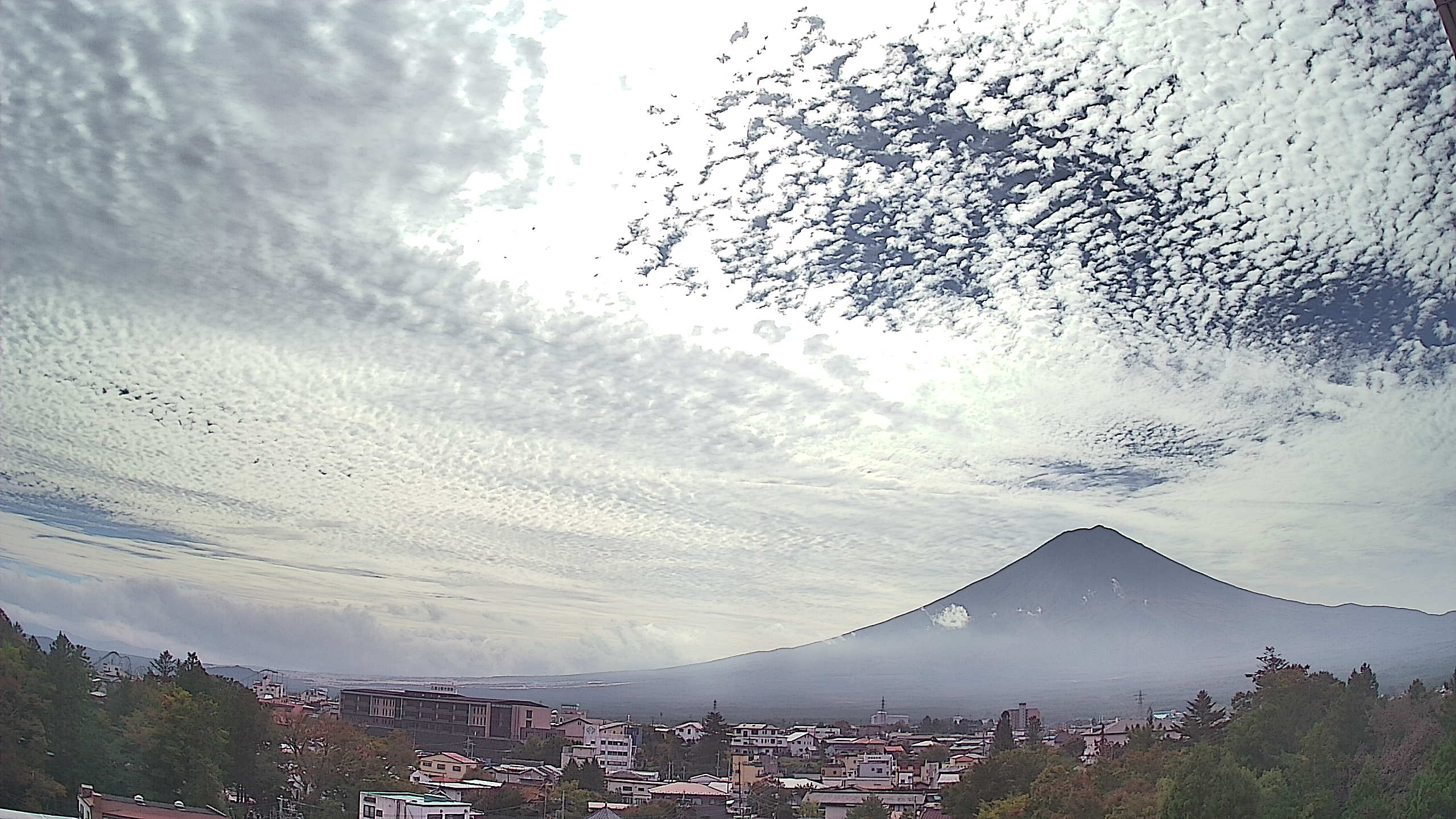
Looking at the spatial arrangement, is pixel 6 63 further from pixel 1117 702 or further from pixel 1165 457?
pixel 1117 702

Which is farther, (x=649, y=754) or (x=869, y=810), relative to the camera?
(x=649, y=754)

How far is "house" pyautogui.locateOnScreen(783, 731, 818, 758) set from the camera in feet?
17.5

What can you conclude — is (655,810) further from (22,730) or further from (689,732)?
(22,730)

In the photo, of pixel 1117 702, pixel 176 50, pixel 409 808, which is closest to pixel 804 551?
pixel 1117 702

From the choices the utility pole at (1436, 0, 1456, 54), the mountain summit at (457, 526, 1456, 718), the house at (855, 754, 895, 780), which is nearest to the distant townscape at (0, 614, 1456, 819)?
the house at (855, 754, 895, 780)

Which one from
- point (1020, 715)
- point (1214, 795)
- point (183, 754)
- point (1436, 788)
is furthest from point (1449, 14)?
point (183, 754)

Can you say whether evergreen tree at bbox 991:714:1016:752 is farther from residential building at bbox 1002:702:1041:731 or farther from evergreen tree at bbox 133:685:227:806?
evergreen tree at bbox 133:685:227:806

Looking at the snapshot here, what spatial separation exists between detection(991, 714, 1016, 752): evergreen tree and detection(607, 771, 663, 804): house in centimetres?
161

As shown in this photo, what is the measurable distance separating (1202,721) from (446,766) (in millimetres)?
3584

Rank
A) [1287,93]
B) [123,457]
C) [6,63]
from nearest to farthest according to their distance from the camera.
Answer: [1287,93]
[6,63]
[123,457]

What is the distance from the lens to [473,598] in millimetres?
5574

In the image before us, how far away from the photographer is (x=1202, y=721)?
16.3ft

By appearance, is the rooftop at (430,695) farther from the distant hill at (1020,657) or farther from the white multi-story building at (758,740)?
the white multi-story building at (758,740)

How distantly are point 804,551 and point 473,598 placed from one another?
67.3 inches
